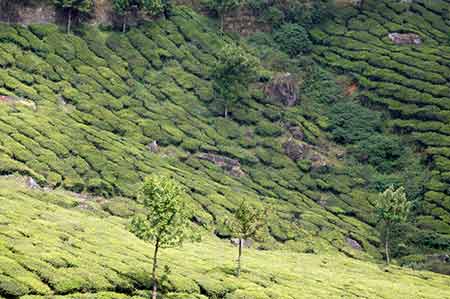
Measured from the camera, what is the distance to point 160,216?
210 feet

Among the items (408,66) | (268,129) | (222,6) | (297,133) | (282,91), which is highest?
(222,6)

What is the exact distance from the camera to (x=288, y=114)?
497 ft

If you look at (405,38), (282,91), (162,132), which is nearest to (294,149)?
(282,91)

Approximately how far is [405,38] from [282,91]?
4648 centimetres

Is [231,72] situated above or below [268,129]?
above

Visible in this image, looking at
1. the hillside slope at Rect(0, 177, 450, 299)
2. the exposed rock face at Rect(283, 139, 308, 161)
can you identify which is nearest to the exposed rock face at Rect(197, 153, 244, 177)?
the exposed rock face at Rect(283, 139, 308, 161)

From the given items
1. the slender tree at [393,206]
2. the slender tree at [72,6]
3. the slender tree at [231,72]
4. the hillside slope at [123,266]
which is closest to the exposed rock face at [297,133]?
the slender tree at [231,72]

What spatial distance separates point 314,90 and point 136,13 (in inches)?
1874

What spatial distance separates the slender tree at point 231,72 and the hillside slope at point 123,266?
49.8m

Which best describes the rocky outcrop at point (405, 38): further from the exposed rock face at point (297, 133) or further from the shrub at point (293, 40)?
the exposed rock face at point (297, 133)

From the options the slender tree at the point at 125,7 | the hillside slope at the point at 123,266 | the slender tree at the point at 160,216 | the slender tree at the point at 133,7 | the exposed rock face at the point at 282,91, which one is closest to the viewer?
the hillside slope at the point at 123,266

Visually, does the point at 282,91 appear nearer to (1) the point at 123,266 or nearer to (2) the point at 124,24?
(2) the point at 124,24

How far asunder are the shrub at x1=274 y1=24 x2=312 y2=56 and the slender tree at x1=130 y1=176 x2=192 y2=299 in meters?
115

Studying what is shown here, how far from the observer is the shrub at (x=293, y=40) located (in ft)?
570
